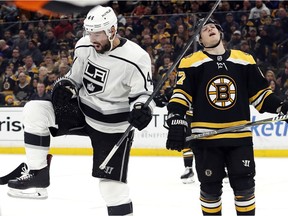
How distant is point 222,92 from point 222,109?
79 mm

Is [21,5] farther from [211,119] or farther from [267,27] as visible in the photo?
[267,27]

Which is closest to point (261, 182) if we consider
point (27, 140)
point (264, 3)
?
point (27, 140)

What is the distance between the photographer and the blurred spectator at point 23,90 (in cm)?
829

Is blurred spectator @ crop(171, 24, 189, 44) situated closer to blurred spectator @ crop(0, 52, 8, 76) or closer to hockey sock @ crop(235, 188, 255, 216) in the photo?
blurred spectator @ crop(0, 52, 8, 76)

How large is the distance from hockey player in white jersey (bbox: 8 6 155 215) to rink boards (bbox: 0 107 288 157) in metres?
4.13

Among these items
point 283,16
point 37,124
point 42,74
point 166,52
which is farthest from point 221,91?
point 42,74

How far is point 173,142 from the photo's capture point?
3.02 m

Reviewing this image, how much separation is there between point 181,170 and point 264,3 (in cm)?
323

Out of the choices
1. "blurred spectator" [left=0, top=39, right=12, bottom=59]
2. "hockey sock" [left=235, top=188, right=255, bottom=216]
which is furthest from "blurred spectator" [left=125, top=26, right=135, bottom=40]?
"hockey sock" [left=235, top=188, right=255, bottom=216]

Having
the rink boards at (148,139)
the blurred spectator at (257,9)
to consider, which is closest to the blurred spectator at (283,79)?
the rink boards at (148,139)

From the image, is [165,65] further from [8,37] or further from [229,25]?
[8,37]

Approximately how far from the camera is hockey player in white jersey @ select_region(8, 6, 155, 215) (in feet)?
10.2

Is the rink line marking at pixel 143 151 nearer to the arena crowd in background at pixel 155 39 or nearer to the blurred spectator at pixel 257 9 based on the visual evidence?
the arena crowd in background at pixel 155 39

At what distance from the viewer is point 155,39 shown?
8.45 m
